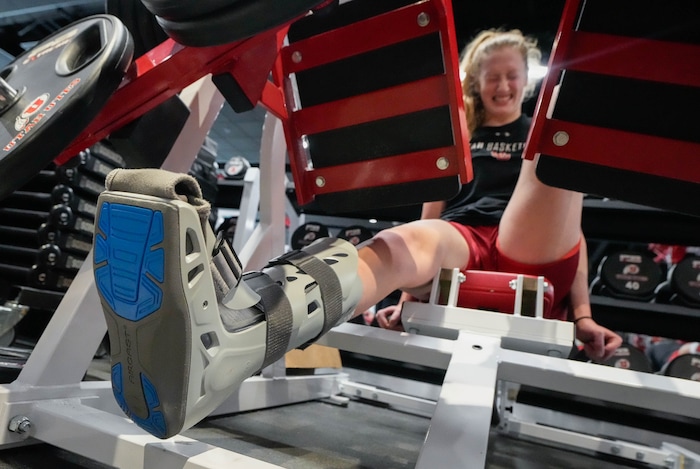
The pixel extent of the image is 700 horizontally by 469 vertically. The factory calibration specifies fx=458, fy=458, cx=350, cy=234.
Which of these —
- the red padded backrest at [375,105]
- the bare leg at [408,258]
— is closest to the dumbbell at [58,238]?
the red padded backrest at [375,105]

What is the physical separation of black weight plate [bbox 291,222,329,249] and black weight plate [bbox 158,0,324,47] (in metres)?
1.40

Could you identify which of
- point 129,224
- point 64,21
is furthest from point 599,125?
point 64,21

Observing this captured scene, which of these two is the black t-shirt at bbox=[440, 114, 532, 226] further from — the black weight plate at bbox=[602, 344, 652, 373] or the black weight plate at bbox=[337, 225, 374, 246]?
the black weight plate at bbox=[602, 344, 652, 373]

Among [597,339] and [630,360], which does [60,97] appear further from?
[630,360]

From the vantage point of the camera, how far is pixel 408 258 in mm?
652

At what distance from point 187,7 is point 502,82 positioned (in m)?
0.92

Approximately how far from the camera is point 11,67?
70cm

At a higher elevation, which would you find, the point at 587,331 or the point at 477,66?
the point at 477,66

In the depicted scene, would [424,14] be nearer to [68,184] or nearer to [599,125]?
[599,125]

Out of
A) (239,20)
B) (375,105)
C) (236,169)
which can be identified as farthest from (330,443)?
(236,169)

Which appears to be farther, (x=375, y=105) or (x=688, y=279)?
(x=688, y=279)

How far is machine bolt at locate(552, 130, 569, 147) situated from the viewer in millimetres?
550

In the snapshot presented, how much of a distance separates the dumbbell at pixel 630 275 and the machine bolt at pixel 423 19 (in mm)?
1127

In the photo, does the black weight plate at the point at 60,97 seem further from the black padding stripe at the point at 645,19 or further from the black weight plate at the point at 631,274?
the black weight plate at the point at 631,274
